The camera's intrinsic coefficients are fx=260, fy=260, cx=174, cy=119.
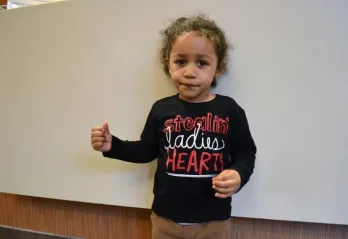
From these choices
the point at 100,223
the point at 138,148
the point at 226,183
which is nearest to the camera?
the point at 226,183

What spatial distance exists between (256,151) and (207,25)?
317mm

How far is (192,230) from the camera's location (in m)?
0.58

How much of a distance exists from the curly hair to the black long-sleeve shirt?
97 mm

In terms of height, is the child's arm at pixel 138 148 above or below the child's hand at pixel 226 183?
above

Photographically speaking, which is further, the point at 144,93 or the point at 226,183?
the point at 144,93

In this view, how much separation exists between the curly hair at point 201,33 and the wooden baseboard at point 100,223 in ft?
1.42

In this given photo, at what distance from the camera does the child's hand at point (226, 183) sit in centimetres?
50

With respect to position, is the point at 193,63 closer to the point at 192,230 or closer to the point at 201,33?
the point at 201,33

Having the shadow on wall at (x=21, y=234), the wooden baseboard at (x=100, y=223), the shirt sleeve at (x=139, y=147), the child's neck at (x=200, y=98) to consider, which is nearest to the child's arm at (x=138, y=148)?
the shirt sleeve at (x=139, y=147)

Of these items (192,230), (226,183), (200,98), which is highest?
(200,98)

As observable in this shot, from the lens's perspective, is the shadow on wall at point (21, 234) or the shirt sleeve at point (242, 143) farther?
the shadow on wall at point (21, 234)

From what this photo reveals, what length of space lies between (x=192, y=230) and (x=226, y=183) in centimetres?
15

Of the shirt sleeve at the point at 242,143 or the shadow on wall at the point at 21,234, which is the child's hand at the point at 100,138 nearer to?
the shirt sleeve at the point at 242,143

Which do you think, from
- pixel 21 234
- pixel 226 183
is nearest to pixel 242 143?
pixel 226 183
